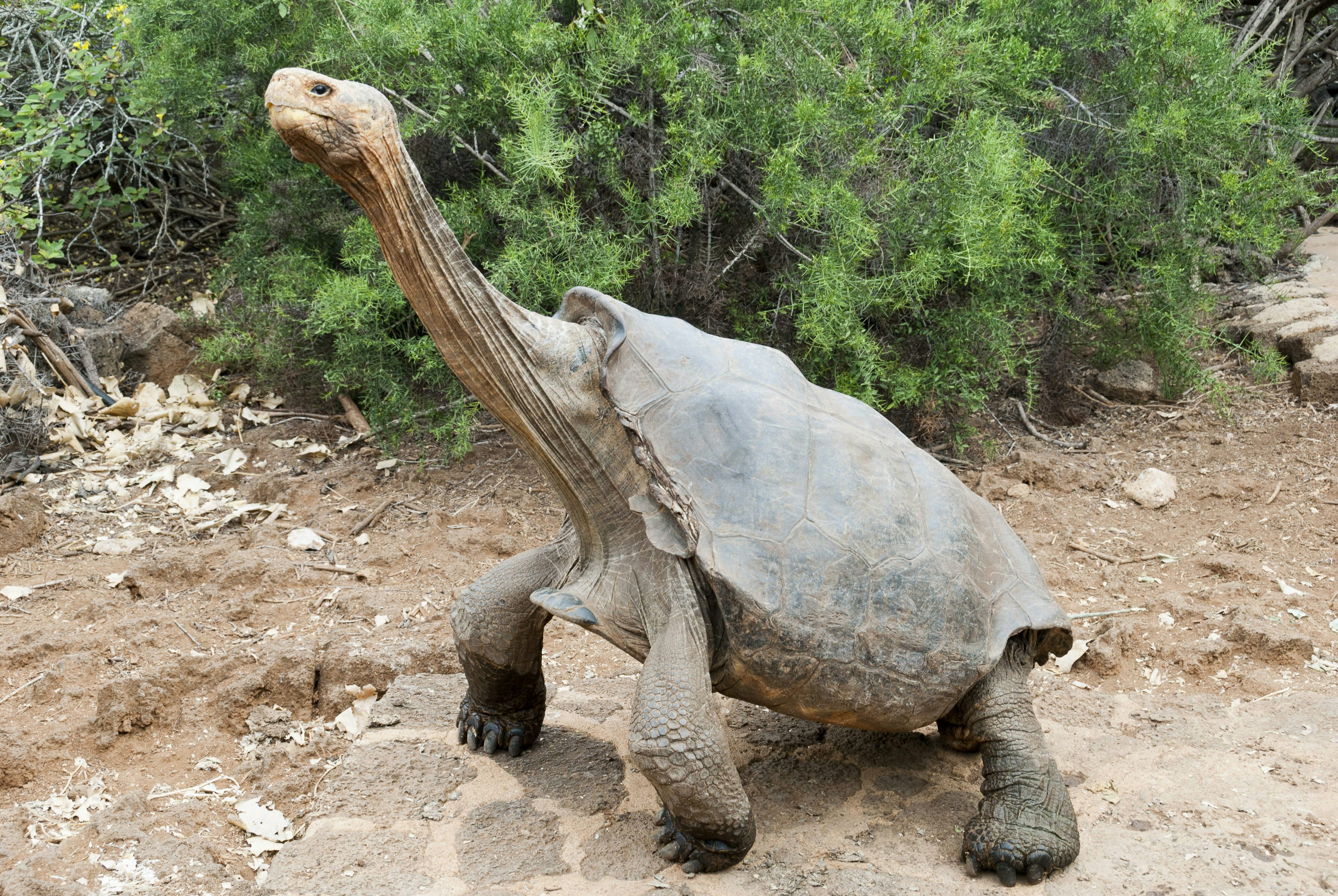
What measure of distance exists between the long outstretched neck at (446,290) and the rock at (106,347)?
508 cm

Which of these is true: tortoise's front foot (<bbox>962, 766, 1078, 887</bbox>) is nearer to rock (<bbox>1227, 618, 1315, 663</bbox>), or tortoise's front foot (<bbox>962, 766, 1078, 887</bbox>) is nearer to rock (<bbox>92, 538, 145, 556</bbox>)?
rock (<bbox>1227, 618, 1315, 663</bbox>)

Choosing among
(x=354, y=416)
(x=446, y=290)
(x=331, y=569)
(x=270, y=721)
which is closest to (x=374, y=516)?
(x=331, y=569)

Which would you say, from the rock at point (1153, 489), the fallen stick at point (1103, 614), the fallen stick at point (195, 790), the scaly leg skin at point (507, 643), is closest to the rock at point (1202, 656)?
the fallen stick at point (1103, 614)

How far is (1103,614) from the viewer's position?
456 centimetres

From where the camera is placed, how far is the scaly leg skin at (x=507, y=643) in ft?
10.9

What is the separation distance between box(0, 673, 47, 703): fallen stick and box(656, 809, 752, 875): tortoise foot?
2.60 metres

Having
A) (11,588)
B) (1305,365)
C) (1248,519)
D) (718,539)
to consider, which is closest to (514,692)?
(718,539)

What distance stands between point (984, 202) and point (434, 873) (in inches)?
150

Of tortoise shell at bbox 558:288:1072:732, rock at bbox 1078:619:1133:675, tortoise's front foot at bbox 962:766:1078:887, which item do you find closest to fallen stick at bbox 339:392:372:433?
tortoise shell at bbox 558:288:1072:732

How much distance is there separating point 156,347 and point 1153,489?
6.25 metres

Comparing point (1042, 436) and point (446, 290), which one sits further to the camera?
point (1042, 436)

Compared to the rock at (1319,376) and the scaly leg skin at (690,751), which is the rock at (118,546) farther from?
the rock at (1319,376)

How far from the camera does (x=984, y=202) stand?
4973 mm

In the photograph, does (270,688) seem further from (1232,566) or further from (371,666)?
(1232,566)
